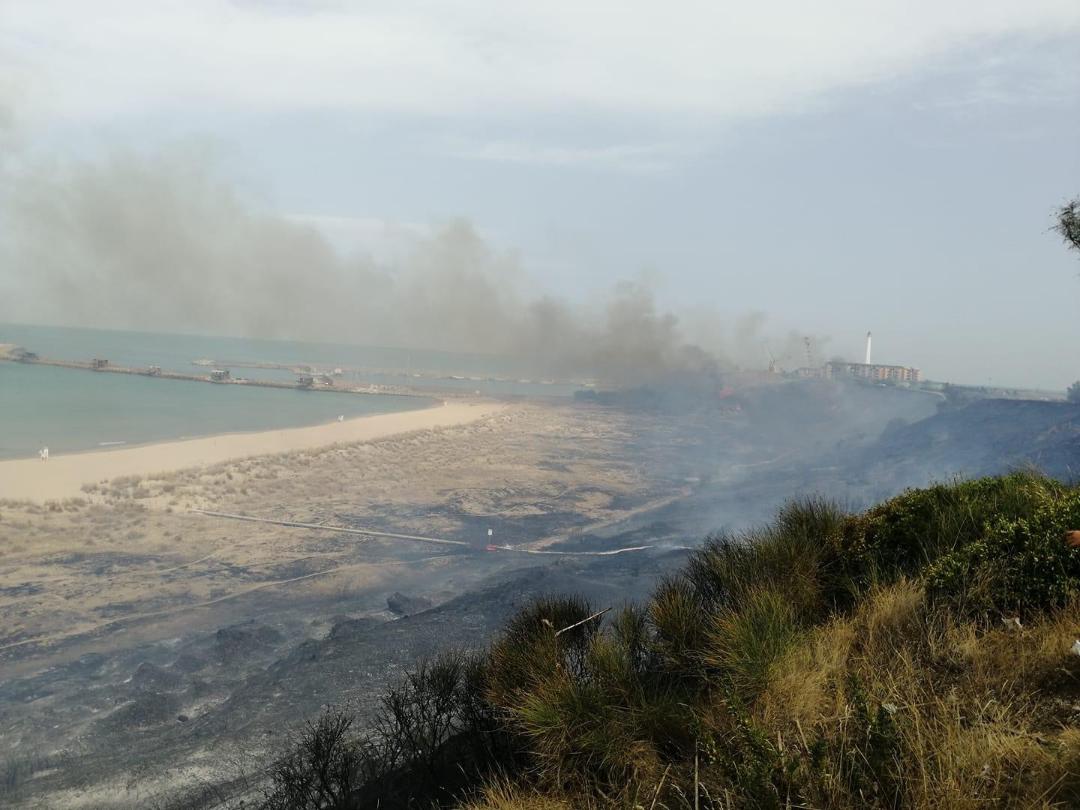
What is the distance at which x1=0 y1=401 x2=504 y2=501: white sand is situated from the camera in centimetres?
2925

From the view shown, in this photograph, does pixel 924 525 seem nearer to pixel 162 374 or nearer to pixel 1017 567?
pixel 1017 567

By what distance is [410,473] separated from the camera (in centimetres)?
3950

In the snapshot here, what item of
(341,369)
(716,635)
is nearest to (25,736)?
(716,635)

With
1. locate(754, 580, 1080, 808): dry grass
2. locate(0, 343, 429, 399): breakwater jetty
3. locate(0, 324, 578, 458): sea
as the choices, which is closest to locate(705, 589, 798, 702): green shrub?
locate(754, 580, 1080, 808): dry grass

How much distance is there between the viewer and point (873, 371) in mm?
89500

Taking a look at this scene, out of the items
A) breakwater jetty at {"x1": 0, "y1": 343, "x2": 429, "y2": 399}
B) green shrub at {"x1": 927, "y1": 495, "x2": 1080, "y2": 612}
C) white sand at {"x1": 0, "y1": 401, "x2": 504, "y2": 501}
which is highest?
green shrub at {"x1": 927, "y1": 495, "x2": 1080, "y2": 612}

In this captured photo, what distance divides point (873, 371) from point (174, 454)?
75.6 meters

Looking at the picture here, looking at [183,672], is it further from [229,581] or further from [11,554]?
[11,554]

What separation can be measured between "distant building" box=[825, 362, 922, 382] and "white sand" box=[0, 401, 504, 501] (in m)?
47.7

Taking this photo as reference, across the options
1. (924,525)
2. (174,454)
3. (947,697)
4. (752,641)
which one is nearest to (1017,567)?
(924,525)

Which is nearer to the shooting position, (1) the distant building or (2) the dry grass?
(2) the dry grass

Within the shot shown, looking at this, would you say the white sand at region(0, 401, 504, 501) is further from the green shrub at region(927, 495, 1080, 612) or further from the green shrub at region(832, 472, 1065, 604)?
the green shrub at region(927, 495, 1080, 612)

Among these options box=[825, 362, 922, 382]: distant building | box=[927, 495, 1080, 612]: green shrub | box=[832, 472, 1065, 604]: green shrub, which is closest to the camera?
box=[927, 495, 1080, 612]: green shrub

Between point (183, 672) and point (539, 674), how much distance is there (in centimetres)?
1195
